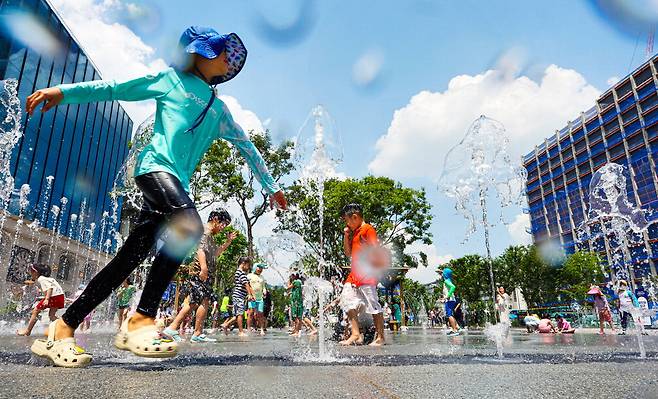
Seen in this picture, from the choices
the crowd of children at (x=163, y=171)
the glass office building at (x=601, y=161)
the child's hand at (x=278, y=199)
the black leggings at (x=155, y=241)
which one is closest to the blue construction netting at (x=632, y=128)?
the glass office building at (x=601, y=161)

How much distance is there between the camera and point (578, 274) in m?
37.0

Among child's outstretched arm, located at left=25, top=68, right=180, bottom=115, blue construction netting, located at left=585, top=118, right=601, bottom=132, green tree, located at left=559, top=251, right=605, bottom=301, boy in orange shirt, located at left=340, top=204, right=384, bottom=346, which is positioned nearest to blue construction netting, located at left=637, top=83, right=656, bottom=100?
blue construction netting, located at left=585, top=118, right=601, bottom=132

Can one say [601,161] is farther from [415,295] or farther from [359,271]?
[359,271]

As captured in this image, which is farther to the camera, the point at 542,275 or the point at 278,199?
the point at 542,275

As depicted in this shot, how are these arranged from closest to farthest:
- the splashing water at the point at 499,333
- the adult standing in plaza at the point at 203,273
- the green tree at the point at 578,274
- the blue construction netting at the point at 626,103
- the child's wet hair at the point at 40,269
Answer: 1. the splashing water at the point at 499,333
2. the adult standing in plaza at the point at 203,273
3. the child's wet hair at the point at 40,269
4. the green tree at the point at 578,274
5. the blue construction netting at the point at 626,103

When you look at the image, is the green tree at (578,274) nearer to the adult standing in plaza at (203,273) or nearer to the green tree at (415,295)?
the green tree at (415,295)

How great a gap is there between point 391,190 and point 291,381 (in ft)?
88.5

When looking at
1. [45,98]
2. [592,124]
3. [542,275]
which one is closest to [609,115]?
[592,124]

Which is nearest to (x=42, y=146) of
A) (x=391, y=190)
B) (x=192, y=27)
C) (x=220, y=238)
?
(x=220, y=238)

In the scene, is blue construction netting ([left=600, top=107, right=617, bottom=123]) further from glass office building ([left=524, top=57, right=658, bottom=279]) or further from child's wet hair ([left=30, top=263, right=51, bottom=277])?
child's wet hair ([left=30, top=263, right=51, bottom=277])

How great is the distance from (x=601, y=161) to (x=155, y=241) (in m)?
76.9

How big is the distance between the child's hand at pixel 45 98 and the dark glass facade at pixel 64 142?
25.8 meters

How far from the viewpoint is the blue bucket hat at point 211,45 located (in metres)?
2.73

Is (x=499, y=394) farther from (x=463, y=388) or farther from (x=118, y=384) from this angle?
(x=118, y=384)
